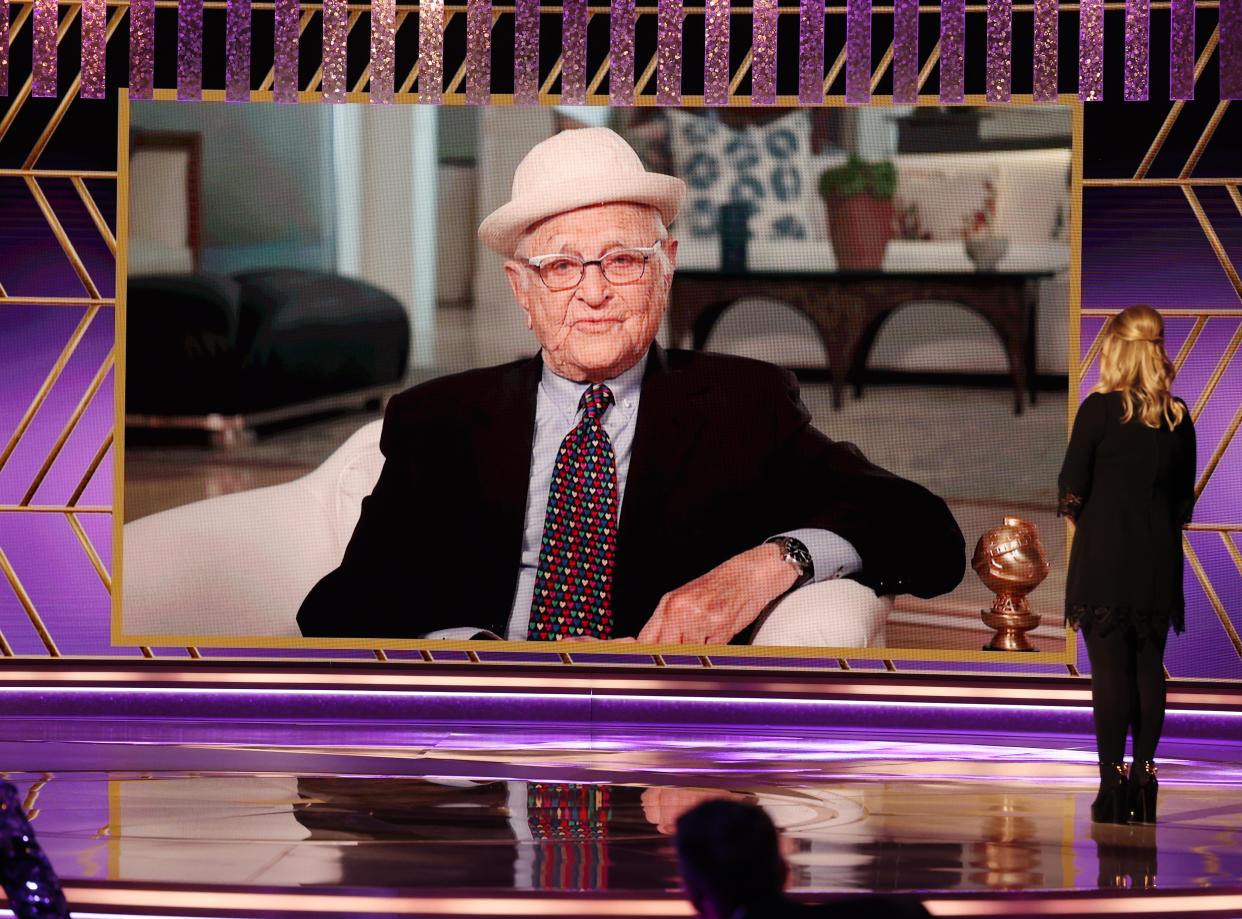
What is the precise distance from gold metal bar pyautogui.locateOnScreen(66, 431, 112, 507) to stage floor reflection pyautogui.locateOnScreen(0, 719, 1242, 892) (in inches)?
26.9

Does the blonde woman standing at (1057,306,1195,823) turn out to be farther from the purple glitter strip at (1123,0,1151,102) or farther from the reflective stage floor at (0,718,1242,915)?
the purple glitter strip at (1123,0,1151,102)

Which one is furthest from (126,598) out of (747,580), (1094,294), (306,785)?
(1094,294)

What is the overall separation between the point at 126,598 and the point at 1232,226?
3365mm

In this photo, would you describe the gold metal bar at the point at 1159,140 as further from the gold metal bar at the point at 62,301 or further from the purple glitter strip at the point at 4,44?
the purple glitter strip at the point at 4,44

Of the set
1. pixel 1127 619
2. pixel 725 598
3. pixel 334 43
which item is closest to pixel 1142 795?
pixel 1127 619

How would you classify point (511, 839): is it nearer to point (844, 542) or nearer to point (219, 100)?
point (844, 542)

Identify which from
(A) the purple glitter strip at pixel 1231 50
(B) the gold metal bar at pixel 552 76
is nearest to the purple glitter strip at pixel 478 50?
(B) the gold metal bar at pixel 552 76

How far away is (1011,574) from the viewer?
4.56 m

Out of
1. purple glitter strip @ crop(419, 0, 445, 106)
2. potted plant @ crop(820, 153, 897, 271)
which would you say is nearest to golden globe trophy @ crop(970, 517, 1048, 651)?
potted plant @ crop(820, 153, 897, 271)

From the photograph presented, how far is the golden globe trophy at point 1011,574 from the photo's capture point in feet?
15.0

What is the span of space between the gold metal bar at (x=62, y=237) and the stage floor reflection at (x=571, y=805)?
1.30 metres

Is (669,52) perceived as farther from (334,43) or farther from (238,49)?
(238,49)

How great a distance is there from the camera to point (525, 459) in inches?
185

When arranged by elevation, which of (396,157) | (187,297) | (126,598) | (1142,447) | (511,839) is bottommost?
(511,839)
